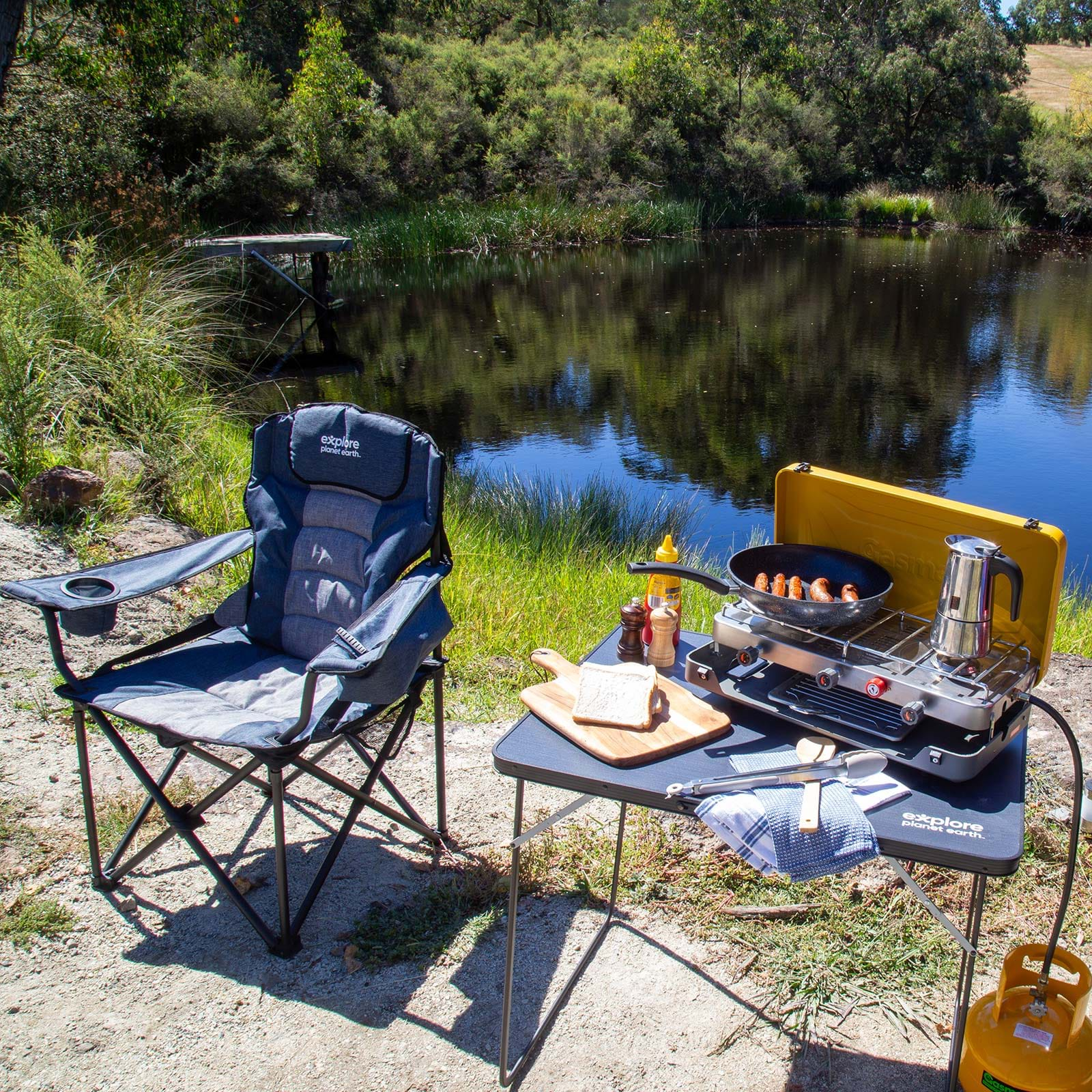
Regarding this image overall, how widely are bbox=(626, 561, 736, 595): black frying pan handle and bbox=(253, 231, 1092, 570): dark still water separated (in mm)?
4857

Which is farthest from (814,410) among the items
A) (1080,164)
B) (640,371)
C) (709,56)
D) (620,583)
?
(709,56)

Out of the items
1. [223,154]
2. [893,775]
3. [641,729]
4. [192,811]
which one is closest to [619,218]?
[223,154]

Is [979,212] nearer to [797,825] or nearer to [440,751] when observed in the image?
[440,751]

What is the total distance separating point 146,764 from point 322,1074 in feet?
4.63

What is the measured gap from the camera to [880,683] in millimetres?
A: 1705

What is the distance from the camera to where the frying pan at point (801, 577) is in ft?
6.03

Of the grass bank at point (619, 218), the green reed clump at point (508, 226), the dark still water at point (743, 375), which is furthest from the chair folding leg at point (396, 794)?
the grass bank at point (619, 218)

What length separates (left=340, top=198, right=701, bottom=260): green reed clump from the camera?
21531 millimetres

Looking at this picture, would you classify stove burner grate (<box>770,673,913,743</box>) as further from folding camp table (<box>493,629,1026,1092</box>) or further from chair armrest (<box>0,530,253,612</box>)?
chair armrest (<box>0,530,253,612</box>)

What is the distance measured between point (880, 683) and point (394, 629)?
3.48 feet

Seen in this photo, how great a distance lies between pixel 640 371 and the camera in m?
12.0

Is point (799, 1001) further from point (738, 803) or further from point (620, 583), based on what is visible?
point (620, 583)

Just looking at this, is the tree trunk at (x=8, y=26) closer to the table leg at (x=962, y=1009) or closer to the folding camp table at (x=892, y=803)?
the folding camp table at (x=892, y=803)

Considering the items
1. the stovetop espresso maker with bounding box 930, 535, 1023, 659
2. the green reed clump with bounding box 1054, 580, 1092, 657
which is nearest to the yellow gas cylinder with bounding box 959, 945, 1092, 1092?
the stovetop espresso maker with bounding box 930, 535, 1023, 659
